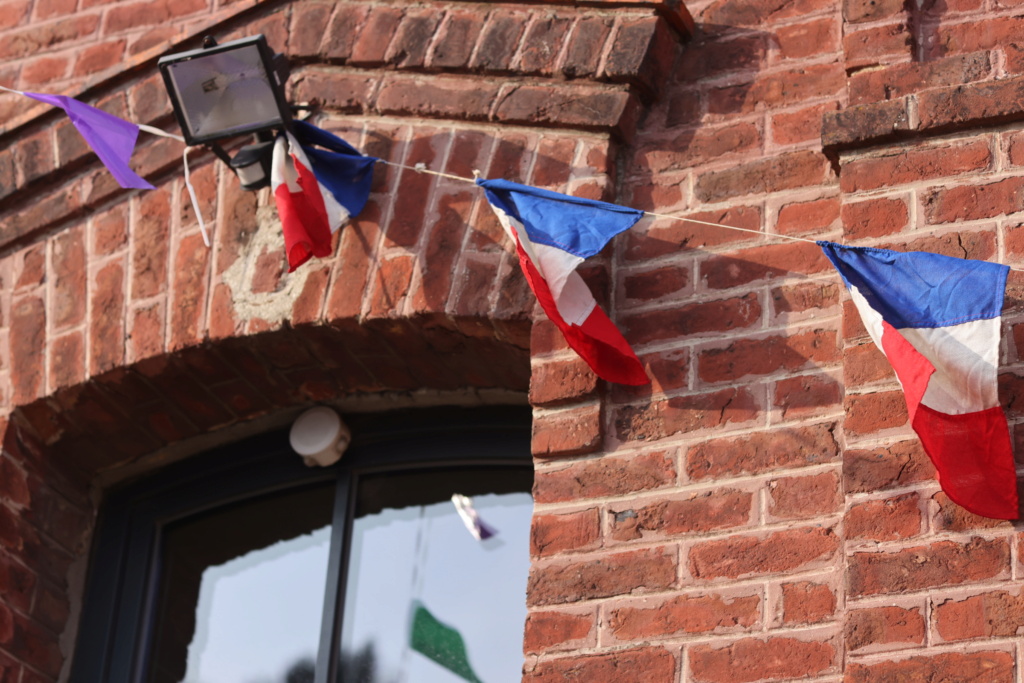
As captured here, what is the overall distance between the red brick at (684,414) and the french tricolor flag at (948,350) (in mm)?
286

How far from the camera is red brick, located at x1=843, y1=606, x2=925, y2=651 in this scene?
2.36 meters

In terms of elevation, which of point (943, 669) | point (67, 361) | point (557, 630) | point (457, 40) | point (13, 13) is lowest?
point (943, 669)

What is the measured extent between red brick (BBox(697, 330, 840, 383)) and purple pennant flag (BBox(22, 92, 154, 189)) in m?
1.34

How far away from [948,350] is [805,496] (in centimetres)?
35

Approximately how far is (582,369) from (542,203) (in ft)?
1.07

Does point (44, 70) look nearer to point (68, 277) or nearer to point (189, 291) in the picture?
point (68, 277)

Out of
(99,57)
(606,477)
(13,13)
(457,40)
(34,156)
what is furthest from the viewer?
(13,13)

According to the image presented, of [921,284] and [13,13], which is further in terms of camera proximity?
[13,13]

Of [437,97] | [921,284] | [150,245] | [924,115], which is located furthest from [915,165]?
[150,245]

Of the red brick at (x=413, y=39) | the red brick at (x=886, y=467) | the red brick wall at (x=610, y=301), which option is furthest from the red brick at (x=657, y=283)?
the red brick at (x=413, y=39)

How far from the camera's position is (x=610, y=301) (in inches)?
116

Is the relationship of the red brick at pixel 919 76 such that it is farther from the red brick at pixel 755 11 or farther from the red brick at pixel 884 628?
the red brick at pixel 884 628

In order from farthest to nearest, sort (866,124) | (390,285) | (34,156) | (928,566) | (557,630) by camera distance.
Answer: (34,156), (390,285), (866,124), (557,630), (928,566)

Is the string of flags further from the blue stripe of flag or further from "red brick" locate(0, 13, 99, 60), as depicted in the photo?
"red brick" locate(0, 13, 99, 60)
